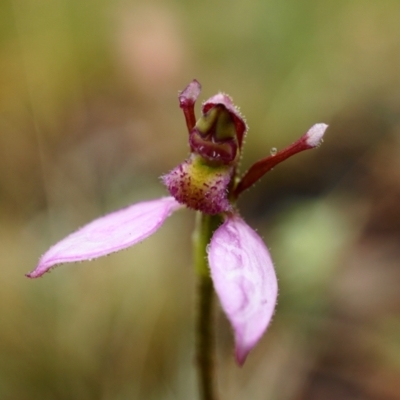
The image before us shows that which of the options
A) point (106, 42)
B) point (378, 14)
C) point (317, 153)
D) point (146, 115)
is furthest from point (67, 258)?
point (378, 14)

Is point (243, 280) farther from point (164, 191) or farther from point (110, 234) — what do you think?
Result: point (164, 191)

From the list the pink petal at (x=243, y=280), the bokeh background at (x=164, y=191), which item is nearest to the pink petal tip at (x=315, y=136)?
the pink petal at (x=243, y=280)

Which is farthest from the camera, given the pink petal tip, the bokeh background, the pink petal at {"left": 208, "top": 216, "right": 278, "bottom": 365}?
the bokeh background

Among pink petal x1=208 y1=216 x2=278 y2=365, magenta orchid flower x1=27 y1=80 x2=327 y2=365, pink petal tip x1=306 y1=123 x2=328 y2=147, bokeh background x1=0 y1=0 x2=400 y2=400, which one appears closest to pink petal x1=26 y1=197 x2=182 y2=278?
magenta orchid flower x1=27 y1=80 x2=327 y2=365

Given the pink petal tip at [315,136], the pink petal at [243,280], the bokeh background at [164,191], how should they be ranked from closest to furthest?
the pink petal at [243,280], the pink petal tip at [315,136], the bokeh background at [164,191]

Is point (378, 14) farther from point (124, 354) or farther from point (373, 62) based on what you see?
point (124, 354)

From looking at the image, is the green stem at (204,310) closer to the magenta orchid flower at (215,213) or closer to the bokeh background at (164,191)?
the magenta orchid flower at (215,213)

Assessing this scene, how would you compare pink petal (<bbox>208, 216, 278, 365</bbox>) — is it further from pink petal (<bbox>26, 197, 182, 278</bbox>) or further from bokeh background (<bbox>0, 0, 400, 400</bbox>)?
bokeh background (<bbox>0, 0, 400, 400</bbox>)
